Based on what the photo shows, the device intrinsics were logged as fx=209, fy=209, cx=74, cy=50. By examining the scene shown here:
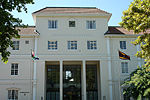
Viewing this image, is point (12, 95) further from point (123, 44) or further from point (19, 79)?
point (123, 44)

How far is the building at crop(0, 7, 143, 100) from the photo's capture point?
28.2 m

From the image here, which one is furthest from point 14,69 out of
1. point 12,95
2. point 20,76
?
point 12,95

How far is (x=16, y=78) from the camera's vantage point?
28250mm

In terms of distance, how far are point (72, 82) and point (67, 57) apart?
15.8ft

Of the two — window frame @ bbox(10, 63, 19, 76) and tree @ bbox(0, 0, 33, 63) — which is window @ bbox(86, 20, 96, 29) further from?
tree @ bbox(0, 0, 33, 63)

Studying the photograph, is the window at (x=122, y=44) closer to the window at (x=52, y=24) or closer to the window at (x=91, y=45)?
the window at (x=91, y=45)

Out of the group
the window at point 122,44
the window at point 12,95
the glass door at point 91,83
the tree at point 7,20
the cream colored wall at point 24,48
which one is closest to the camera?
the tree at point 7,20

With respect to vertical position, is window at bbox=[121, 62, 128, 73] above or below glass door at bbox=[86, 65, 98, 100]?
A: above

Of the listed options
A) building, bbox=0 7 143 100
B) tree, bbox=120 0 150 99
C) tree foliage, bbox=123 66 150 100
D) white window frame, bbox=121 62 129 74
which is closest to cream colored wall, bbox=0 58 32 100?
building, bbox=0 7 143 100

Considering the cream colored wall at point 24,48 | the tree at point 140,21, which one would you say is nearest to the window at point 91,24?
the cream colored wall at point 24,48

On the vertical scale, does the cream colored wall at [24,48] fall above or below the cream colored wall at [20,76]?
above

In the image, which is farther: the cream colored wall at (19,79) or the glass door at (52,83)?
the glass door at (52,83)

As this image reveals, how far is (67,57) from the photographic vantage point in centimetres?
2911

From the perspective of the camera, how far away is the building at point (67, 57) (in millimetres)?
28172
